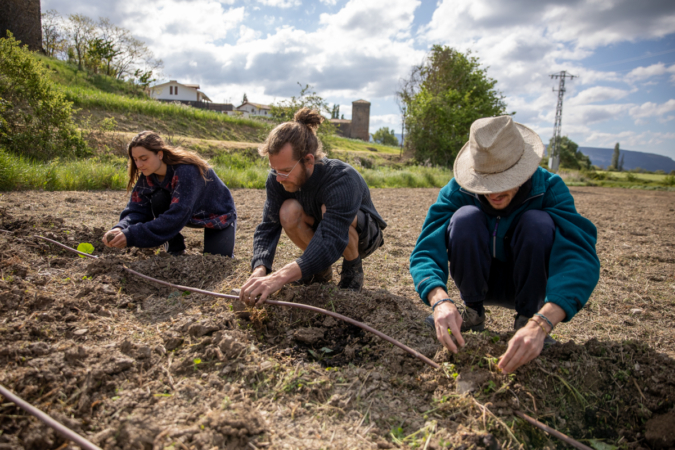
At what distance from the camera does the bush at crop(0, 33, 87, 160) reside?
22.4 ft

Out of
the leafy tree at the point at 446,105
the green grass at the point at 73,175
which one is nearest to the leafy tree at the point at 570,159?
the leafy tree at the point at 446,105

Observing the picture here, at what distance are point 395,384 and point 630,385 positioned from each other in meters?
0.94

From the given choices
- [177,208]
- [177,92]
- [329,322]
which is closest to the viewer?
[329,322]

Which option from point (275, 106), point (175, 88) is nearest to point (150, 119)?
point (275, 106)

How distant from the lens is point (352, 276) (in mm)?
2715

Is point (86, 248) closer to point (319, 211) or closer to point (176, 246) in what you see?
point (176, 246)

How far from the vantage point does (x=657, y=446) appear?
1.35 m

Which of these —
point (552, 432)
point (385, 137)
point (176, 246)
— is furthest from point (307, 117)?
point (385, 137)

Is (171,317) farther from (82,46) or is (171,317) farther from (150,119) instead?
(82,46)

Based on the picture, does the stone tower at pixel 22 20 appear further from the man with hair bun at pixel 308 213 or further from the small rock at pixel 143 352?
the small rock at pixel 143 352

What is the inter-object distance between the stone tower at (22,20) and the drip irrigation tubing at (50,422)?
1526 centimetres

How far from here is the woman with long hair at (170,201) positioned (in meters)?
2.73

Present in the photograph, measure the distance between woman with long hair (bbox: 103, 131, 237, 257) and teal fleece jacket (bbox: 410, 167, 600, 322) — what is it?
1815 millimetres

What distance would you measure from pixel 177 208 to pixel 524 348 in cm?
242
